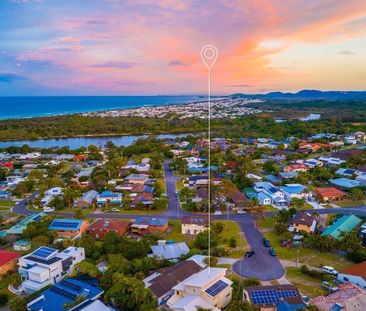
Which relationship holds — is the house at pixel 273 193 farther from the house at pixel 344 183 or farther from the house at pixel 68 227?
the house at pixel 68 227

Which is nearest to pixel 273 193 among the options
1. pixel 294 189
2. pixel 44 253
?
pixel 294 189

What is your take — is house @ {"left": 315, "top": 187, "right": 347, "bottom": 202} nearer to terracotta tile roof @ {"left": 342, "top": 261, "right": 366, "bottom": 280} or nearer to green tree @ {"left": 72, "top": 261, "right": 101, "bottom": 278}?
terracotta tile roof @ {"left": 342, "top": 261, "right": 366, "bottom": 280}

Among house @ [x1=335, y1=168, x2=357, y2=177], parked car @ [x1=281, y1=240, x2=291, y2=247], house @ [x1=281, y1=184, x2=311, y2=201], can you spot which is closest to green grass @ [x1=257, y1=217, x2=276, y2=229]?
parked car @ [x1=281, y1=240, x2=291, y2=247]

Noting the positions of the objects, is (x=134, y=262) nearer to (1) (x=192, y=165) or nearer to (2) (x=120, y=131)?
(1) (x=192, y=165)

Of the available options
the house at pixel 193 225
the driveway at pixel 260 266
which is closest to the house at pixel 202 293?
the driveway at pixel 260 266

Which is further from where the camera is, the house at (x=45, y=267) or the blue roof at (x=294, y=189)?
the blue roof at (x=294, y=189)

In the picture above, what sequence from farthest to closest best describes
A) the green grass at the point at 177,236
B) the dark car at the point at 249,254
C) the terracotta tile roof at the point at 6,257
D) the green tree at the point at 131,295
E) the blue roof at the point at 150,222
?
the blue roof at the point at 150,222 < the green grass at the point at 177,236 < the dark car at the point at 249,254 < the terracotta tile roof at the point at 6,257 < the green tree at the point at 131,295

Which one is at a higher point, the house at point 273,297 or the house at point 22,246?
the house at point 273,297

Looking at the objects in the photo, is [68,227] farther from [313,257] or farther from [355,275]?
[355,275]
